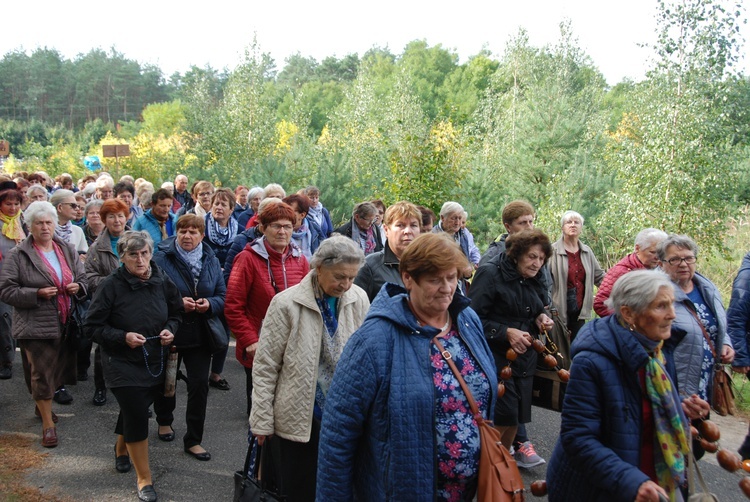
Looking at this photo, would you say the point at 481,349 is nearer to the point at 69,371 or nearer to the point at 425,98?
the point at 69,371

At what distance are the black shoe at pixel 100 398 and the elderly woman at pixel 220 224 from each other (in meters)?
1.84

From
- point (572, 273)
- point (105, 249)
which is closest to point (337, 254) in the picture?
point (105, 249)

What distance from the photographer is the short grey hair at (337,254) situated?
357 centimetres

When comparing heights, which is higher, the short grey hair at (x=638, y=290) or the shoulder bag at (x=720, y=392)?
the short grey hair at (x=638, y=290)

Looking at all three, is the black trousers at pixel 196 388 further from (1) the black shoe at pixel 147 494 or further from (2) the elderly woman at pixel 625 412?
(2) the elderly woman at pixel 625 412

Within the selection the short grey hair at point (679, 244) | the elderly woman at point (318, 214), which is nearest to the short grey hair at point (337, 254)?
the short grey hair at point (679, 244)

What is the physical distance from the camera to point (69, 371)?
18.9 ft

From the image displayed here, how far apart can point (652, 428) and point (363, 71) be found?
167ft

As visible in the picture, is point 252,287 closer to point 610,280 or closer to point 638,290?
point 638,290

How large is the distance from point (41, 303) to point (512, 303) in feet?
12.9

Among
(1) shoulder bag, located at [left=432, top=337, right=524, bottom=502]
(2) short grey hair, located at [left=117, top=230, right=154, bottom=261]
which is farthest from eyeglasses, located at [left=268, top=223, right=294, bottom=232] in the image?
(1) shoulder bag, located at [left=432, top=337, right=524, bottom=502]

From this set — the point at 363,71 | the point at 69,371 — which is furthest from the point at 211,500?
the point at 363,71

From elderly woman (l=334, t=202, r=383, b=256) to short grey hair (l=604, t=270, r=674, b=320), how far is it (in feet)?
16.1

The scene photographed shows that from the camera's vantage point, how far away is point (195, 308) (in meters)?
5.04
